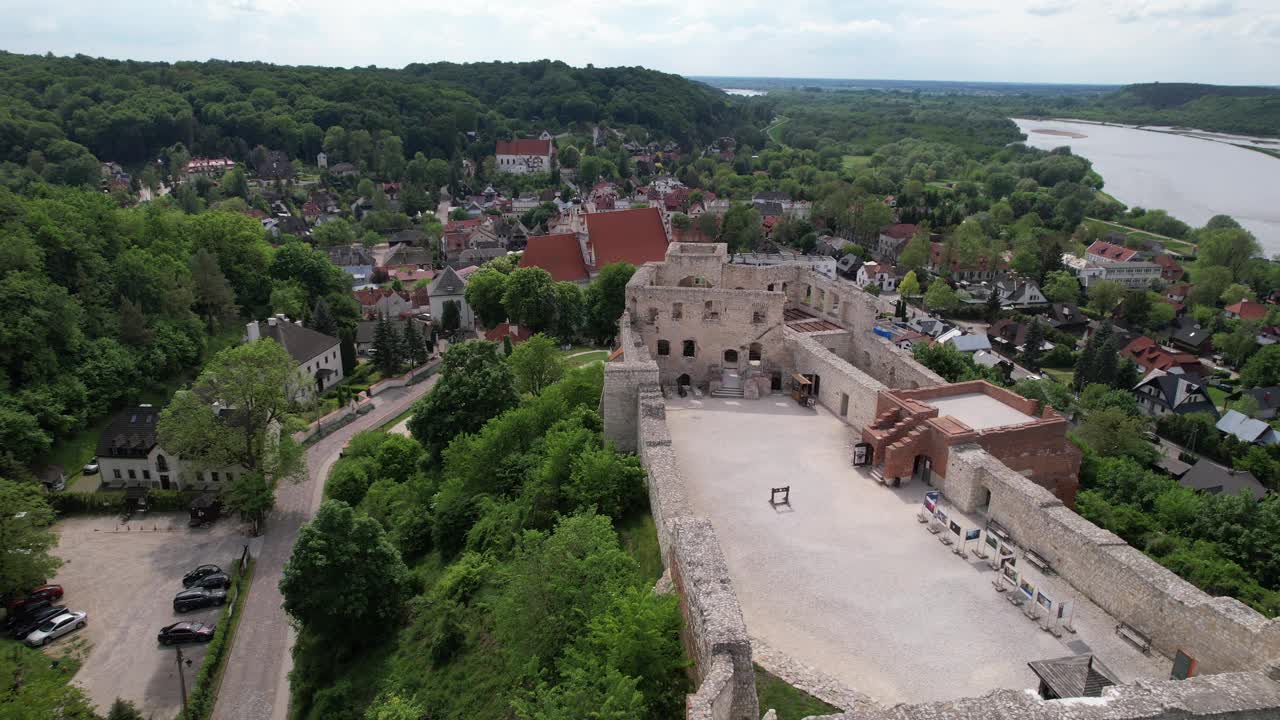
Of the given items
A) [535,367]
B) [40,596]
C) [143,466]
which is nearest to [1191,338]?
[535,367]

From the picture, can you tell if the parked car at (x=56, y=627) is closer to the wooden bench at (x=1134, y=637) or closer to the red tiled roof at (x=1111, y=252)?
the wooden bench at (x=1134, y=637)

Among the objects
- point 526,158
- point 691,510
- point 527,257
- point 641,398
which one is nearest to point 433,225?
point 527,257

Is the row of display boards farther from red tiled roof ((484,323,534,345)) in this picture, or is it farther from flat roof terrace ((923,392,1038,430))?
red tiled roof ((484,323,534,345))

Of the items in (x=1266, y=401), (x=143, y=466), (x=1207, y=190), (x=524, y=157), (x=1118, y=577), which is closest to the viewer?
(x=1118, y=577)

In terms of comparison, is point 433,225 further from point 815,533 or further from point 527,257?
point 815,533

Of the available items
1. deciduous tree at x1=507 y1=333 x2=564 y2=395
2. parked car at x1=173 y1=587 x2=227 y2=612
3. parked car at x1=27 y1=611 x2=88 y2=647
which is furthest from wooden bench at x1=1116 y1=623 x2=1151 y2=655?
parked car at x1=27 y1=611 x2=88 y2=647

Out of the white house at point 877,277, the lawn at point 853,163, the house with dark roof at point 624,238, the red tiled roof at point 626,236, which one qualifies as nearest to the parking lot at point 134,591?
the house with dark roof at point 624,238

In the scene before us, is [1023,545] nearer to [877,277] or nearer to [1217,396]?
[1217,396]
